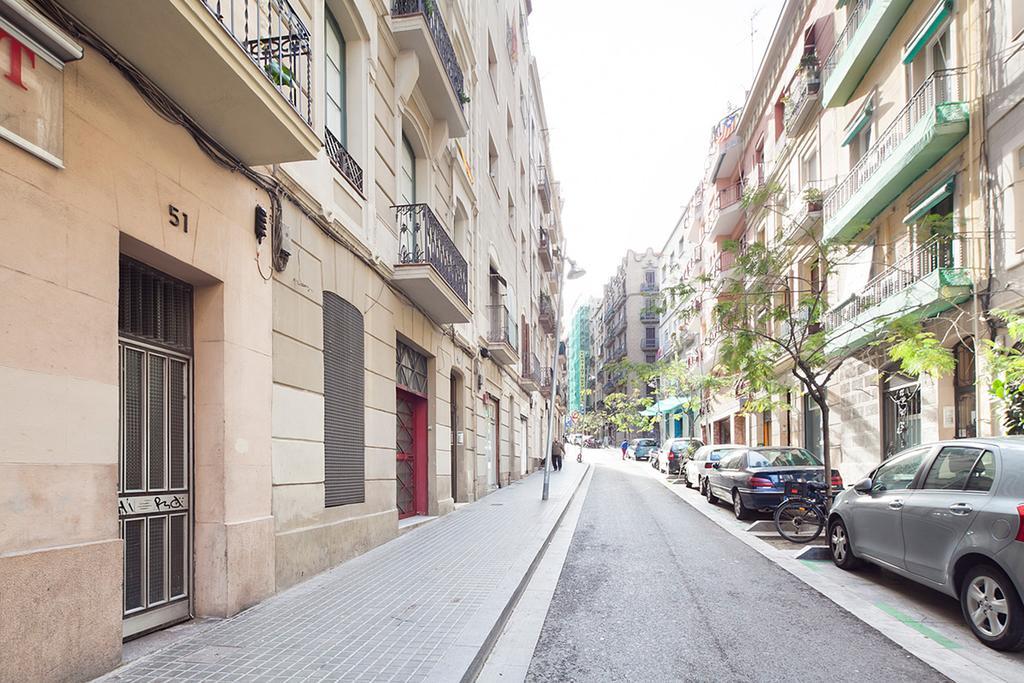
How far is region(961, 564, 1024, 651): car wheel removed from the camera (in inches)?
193

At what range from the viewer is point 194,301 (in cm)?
595

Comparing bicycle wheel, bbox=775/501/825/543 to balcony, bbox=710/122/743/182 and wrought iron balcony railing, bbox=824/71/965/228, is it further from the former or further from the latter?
balcony, bbox=710/122/743/182

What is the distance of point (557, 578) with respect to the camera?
309 inches

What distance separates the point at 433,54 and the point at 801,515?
9.63 metres

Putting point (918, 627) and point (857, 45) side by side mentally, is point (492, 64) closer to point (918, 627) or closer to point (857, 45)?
point (857, 45)

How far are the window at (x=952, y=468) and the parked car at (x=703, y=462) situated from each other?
37.8ft

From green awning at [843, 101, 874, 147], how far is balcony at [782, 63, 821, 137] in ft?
8.23

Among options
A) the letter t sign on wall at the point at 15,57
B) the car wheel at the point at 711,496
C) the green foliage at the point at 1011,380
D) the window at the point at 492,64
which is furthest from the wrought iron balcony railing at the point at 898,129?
the letter t sign on wall at the point at 15,57

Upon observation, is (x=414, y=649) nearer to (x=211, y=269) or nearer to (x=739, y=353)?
(x=211, y=269)

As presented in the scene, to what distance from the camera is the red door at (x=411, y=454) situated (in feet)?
39.1

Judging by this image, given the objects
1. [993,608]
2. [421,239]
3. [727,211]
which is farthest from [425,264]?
[727,211]

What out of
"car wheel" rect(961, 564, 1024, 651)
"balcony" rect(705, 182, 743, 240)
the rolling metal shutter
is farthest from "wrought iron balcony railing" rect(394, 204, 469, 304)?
"balcony" rect(705, 182, 743, 240)

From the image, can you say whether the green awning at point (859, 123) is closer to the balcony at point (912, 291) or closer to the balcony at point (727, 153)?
the balcony at point (912, 291)

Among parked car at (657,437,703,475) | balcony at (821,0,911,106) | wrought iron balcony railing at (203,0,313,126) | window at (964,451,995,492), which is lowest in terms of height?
parked car at (657,437,703,475)
